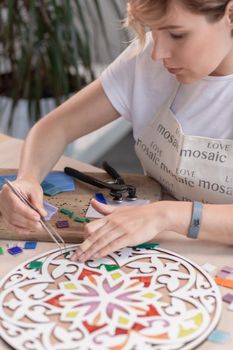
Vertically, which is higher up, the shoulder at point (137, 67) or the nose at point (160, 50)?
the nose at point (160, 50)

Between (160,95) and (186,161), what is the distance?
0.20 m

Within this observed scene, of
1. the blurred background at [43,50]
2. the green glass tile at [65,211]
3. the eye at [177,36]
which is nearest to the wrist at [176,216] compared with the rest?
the green glass tile at [65,211]

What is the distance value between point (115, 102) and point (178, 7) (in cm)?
43

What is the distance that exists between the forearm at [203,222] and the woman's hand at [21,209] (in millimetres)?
240

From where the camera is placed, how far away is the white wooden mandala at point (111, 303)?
2.51 ft

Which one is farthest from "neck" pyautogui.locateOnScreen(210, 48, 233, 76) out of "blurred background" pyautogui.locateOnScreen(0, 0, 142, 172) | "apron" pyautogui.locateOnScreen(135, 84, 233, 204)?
"blurred background" pyautogui.locateOnScreen(0, 0, 142, 172)

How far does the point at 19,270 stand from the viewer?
3.07 feet

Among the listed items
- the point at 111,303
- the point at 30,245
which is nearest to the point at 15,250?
the point at 30,245

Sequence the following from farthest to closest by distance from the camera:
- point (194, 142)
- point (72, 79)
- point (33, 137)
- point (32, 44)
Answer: point (72, 79), point (32, 44), point (33, 137), point (194, 142)

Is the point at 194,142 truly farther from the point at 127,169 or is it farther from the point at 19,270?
the point at 127,169

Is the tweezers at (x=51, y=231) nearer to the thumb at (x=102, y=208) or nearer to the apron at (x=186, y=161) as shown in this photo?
the thumb at (x=102, y=208)

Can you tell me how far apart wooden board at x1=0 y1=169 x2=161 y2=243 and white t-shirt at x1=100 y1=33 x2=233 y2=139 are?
133mm

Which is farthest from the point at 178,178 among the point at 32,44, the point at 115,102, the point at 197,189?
the point at 32,44

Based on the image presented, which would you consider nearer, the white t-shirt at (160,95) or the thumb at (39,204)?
the thumb at (39,204)
